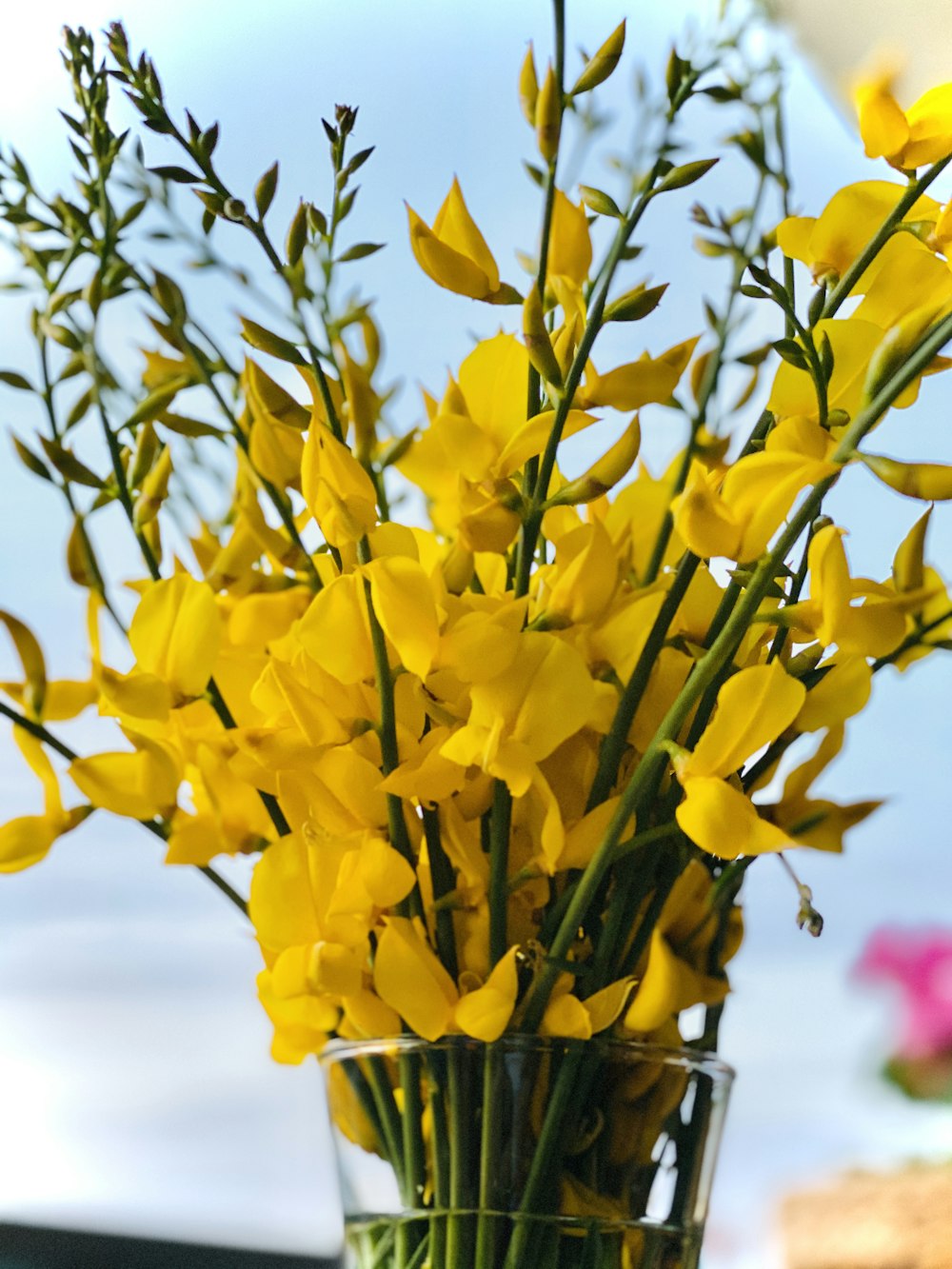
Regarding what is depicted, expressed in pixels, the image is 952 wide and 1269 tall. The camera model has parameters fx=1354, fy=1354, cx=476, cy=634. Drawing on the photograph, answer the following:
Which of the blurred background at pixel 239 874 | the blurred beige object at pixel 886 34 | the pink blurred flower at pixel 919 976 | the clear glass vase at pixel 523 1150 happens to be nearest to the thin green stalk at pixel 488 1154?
the clear glass vase at pixel 523 1150

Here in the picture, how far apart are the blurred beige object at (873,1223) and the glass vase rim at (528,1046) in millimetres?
313

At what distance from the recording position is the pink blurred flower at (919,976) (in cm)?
90

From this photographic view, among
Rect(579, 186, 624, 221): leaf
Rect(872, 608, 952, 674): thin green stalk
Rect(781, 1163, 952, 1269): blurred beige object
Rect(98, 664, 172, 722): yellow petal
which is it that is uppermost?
Rect(579, 186, 624, 221): leaf

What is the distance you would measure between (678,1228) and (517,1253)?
0.18 feet

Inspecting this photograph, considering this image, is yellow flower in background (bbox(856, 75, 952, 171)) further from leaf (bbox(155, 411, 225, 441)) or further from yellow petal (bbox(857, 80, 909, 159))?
leaf (bbox(155, 411, 225, 441))

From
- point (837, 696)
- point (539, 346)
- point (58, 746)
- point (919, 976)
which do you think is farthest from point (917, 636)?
point (919, 976)

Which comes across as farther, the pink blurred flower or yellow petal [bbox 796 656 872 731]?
the pink blurred flower

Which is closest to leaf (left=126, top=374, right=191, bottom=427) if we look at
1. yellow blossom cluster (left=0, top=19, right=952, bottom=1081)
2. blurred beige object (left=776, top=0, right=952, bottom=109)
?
yellow blossom cluster (left=0, top=19, right=952, bottom=1081)

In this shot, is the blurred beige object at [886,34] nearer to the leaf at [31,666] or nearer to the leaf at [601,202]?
the leaf at [601,202]

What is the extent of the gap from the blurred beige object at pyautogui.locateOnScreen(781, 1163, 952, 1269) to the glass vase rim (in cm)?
31

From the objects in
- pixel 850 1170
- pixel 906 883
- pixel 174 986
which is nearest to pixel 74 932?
pixel 174 986

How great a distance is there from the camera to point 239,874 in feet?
3.09

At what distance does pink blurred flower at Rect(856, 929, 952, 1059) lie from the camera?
0.90 meters

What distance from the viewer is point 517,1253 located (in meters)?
0.35
